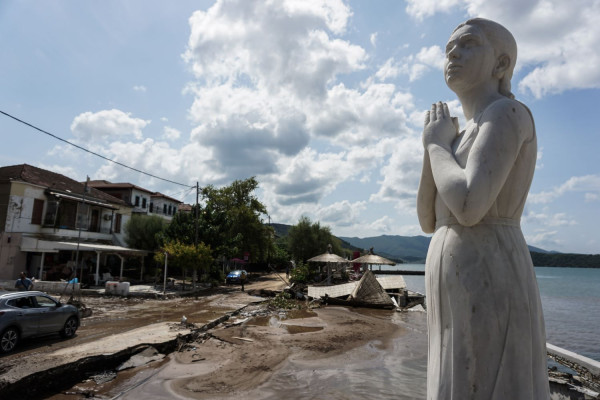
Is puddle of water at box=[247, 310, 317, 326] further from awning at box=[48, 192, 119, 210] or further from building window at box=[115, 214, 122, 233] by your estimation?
building window at box=[115, 214, 122, 233]

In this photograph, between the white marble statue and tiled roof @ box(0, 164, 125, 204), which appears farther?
tiled roof @ box(0, 164, 125, 204)

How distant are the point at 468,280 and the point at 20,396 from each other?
8.17 meters

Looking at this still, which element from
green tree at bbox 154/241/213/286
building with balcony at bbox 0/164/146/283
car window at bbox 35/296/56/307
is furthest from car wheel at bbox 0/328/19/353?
green tree at bbox 154/241/213/286

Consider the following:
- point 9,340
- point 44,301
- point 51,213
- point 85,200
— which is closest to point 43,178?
point 85,200

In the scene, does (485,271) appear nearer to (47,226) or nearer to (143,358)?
(143,358)

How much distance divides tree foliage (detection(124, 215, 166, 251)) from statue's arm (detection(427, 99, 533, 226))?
33.3 metres

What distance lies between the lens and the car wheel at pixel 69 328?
35.9 feet

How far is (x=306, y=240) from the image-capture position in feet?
149

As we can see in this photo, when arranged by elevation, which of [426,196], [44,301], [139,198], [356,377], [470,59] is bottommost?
[356,377]

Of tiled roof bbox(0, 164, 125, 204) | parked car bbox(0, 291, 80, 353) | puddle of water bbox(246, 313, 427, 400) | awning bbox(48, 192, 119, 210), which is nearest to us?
puddle of water bbox(246, 313, 427, 400)

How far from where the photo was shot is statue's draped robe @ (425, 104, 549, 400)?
1.87m

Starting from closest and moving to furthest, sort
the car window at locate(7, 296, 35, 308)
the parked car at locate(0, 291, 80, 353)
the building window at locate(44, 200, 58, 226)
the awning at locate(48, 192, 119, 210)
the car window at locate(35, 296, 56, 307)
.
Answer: the parked car at locate(0, 291, 80, 353) < the car window at locate(7, 296, 35, 308) < the car window at locate(35, 296, 56, 307) < the building window at locate(44, 200, 58, 226) < the awning at locate(48, 192, 119, 210)

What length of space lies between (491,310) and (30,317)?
453 inches

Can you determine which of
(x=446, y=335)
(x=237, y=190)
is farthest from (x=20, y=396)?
(x=237, y=190)
